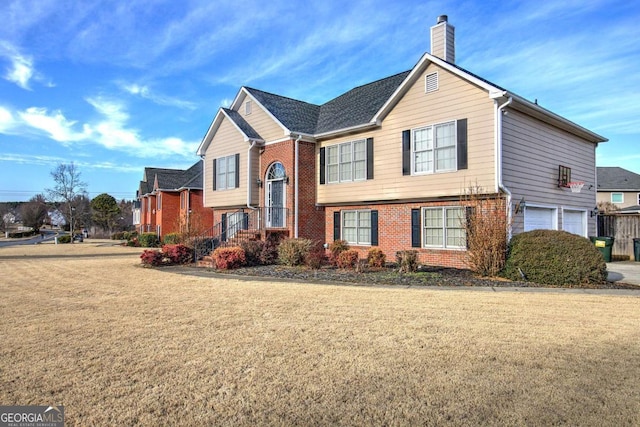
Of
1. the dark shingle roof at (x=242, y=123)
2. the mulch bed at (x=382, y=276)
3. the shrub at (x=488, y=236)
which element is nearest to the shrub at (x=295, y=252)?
the mulch bed at (x=382, y=276)

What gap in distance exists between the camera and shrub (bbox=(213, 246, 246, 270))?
1470 centimetres

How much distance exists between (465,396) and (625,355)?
2606 mm

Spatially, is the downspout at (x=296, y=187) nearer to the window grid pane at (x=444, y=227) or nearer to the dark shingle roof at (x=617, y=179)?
the window grid pane at (x=444, y=227)

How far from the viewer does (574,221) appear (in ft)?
55.7

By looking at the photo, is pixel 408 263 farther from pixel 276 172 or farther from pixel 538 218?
pixel 276 172

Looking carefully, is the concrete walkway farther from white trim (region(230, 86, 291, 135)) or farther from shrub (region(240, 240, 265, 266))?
white trim (region(230, 86, 291, 135))

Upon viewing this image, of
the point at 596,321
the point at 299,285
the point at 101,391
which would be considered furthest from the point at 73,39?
the point at 596,321

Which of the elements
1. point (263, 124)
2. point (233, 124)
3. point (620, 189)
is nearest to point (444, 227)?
point (263, 124)

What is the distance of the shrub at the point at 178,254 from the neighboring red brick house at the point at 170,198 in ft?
35.8

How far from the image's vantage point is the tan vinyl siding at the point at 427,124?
12938 millimetres

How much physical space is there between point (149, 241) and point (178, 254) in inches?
691

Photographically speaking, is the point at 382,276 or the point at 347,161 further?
the point at 347,161

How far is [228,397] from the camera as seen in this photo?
3916 mm

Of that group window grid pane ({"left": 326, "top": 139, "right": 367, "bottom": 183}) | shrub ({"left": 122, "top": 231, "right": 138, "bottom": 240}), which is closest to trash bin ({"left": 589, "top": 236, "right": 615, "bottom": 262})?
window grid pane ({"left": 326, "top": 139, "right": 367, "bottom": 183})
